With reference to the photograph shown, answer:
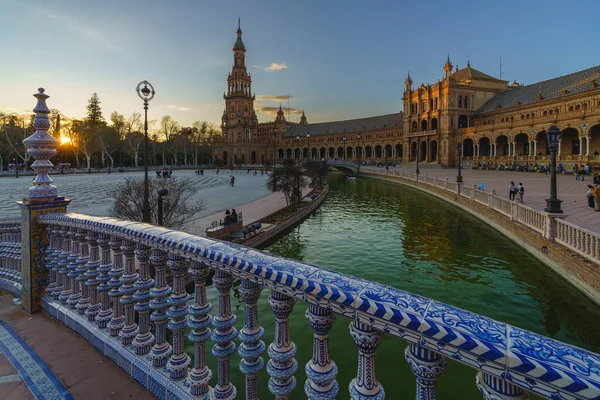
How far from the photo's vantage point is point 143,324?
290 centimetres

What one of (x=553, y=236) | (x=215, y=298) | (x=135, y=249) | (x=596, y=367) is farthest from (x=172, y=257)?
(x=553, y=236)

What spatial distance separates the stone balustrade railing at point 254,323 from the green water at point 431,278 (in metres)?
3.56

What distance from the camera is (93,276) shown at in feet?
11.2

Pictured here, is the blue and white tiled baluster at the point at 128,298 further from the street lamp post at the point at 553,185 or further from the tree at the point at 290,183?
the tree at the point at 290,183

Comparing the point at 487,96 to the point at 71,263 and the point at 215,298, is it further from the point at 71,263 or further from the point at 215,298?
the point at 71,263

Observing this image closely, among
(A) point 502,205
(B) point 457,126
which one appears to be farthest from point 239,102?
(A) point 502,205

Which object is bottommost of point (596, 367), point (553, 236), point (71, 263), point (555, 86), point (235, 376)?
point (235, 376)

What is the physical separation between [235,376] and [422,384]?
5.74m

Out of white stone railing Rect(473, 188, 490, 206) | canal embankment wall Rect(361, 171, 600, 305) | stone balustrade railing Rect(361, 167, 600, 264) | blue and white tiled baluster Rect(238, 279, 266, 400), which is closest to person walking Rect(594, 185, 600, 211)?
stone balustrade railing Rect(361, 167, 600, 264)

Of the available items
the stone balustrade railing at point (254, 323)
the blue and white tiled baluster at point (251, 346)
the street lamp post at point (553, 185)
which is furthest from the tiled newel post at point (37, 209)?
the street lamp post at point (553, 185)

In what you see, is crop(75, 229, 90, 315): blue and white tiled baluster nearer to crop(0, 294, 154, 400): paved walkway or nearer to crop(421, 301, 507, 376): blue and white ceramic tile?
crop(0, 294, 154, 400): paved walkway

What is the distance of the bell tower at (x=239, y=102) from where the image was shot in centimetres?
10769

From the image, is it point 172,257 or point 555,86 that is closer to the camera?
point 172,257

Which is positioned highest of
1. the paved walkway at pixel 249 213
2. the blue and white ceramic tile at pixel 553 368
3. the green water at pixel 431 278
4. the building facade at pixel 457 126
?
the building facade at pixel 457 126
